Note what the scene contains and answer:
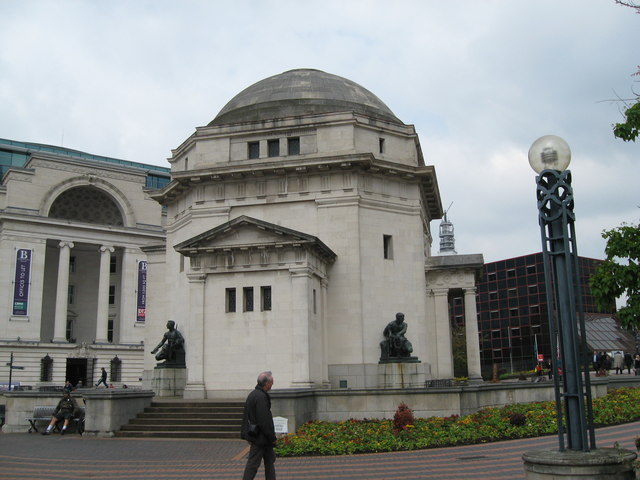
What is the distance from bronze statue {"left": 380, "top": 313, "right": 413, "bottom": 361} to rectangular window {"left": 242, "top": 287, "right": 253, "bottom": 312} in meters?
7.14

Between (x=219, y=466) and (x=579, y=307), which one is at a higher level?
(x=579, y=307)

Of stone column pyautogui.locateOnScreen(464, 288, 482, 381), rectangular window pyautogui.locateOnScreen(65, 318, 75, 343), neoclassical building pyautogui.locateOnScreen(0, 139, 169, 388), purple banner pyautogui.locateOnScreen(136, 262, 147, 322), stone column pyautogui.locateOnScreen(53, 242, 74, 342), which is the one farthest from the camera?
rectangular window pyautogui.locateOnScreen(65, 318, 75, 343)

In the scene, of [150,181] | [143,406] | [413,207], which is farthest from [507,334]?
[143,406]

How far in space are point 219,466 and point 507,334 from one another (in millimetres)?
110635

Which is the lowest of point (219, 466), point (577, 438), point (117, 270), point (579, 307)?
point (219, 466)

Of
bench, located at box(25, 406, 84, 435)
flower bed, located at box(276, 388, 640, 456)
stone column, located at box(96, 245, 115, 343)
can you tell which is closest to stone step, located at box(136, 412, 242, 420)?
bench, located at box(25, 406, 84, 435)

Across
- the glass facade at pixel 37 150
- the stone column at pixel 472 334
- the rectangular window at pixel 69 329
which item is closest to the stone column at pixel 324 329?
the stone column at pixel 472 334

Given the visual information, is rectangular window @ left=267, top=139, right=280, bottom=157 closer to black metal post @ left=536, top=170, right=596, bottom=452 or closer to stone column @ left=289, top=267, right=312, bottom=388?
stone column @ left=289, top=267, right=312, bottom=388

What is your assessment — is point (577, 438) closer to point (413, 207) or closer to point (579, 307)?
point (579, 307)

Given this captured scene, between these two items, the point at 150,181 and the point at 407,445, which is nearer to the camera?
the point at 407,445

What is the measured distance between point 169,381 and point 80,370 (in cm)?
5088

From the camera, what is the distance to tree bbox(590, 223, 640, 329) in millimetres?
12812

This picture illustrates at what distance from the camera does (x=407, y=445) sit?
1964 cm

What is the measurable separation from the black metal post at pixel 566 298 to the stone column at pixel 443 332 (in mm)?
27087
